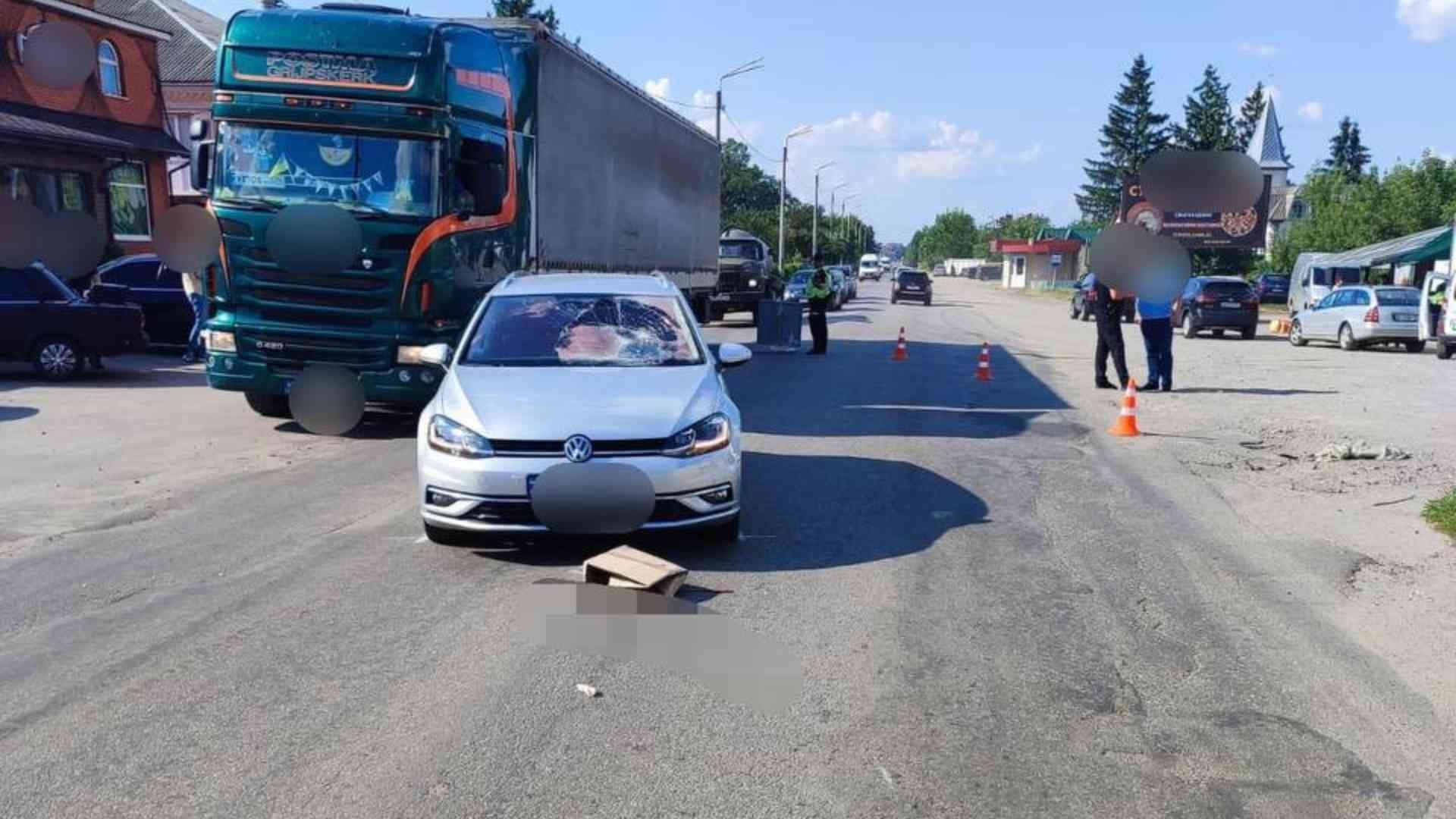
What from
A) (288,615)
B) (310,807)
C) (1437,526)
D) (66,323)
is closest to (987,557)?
(1437,526)

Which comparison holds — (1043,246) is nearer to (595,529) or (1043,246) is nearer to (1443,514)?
(1443,514)

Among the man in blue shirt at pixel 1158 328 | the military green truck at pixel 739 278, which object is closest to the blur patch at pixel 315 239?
the man in blue shirt at pixel 1158 328

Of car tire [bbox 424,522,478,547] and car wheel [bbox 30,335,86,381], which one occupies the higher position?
car wheel [bbox 30,335,86,381]

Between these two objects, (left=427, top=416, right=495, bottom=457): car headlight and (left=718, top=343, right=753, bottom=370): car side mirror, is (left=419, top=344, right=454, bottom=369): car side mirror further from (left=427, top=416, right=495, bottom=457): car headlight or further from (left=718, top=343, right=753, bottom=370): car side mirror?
(left=718, top=343, right=753, bottom=370): car side mirror

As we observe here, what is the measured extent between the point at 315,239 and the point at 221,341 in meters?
1.40

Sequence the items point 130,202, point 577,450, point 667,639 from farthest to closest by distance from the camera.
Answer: point 130,202 → point 577,450 → point 667,639

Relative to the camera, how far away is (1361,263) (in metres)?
43.0

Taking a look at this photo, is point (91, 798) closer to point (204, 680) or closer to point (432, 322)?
point (204, 680)

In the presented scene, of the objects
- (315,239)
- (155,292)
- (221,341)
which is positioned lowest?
(221,341)

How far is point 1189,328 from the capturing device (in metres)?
31.4

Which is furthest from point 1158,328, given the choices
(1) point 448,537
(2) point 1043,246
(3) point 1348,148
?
(3) point 1348,148

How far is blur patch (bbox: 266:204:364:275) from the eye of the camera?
35.0 ft

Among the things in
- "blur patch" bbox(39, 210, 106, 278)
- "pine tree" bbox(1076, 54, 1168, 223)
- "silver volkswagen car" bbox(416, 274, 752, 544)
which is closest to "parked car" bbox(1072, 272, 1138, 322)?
"pine tree" bbox(1076, 54, 1168, 223)

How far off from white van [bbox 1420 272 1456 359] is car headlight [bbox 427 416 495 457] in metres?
21.7
